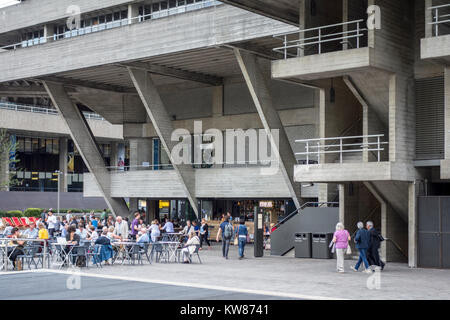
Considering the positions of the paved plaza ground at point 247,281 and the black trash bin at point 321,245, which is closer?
the paved plaza ground at point 247,281

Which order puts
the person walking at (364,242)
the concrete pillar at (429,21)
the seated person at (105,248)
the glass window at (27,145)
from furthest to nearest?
1. the glass window at (27,145)
2. the seated person at (105,248)
3. the concrete pillar at (429,21)
4. the person walking at (364,242)

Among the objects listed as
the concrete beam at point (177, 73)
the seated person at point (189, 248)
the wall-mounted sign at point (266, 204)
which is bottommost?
the seated person at point (189, 248)

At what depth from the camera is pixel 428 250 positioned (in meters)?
22.7

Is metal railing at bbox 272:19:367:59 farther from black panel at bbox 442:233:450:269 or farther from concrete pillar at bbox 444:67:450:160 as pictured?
black panel at bbox 442:233:450:269

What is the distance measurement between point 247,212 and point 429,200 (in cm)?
1883

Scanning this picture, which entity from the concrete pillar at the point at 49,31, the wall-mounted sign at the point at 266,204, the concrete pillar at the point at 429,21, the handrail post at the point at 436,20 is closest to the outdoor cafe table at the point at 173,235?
the wall-mounted sign at the point at 266,204

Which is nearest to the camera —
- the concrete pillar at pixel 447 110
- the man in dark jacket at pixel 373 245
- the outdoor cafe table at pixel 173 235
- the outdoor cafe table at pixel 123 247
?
the man in dark jacket at pixel 373 245

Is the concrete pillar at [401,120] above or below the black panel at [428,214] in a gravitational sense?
above

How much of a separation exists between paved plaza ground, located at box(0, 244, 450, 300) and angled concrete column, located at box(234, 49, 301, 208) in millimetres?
9088

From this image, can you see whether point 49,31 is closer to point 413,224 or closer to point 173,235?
point 173,235

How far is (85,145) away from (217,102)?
8.82 m

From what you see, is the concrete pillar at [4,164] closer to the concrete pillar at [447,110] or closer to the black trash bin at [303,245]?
the black trash bin at [303,245]

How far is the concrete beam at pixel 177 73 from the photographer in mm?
36700

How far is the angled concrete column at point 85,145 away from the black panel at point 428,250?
2391 centimetres
